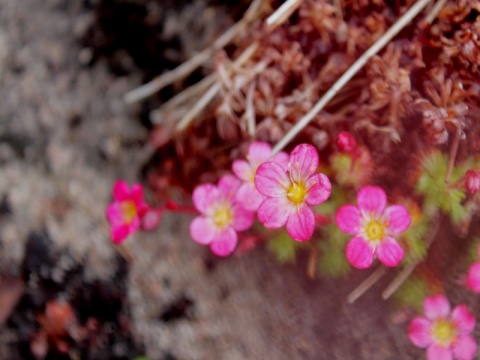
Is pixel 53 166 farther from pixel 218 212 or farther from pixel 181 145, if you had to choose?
pixel 218 212

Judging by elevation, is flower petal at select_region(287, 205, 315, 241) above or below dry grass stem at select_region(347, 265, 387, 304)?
above

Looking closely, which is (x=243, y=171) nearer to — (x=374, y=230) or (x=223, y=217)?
(x=223, y=217)

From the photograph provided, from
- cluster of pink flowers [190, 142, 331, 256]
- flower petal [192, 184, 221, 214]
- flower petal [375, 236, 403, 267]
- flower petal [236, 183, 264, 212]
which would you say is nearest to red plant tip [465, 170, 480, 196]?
flower petal [375, 236, 403, 267]

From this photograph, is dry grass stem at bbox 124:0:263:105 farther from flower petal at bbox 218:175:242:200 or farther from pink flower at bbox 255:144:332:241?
pink flower at bbox 255:144:332:241

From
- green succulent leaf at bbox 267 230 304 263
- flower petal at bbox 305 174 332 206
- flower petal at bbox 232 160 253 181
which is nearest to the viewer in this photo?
flower petal at bbox 305 174 332 206

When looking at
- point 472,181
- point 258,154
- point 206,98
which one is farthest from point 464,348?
point 206,98
